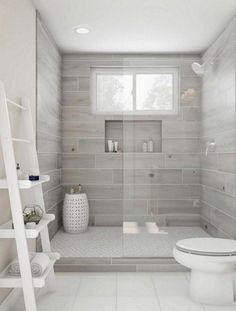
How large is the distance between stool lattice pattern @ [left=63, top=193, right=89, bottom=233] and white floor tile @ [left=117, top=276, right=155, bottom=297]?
1288 mm

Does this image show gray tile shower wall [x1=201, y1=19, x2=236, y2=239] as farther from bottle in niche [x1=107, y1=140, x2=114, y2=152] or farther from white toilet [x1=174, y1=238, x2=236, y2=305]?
bottle in niche [x1=107, y1=140, x2=114, y2=152]

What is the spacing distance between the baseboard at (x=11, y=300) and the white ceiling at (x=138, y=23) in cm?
247

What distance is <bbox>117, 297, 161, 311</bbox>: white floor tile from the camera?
2353mm

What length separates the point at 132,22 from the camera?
3.41m

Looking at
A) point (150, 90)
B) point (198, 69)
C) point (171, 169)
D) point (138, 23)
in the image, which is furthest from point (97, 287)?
point (138, 23)

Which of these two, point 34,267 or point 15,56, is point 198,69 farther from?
point 34,267

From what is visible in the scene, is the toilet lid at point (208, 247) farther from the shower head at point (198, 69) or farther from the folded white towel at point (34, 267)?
the shower head at point (198, 69)

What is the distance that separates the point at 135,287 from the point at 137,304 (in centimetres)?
32

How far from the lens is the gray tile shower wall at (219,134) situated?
325cm

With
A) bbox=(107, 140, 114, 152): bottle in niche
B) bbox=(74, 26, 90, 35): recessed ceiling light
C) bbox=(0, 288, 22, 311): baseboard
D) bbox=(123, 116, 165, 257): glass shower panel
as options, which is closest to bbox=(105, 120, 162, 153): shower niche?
bbox=(123, 116, 165, 257): glass shower panel

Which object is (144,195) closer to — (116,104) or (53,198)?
(53,198)

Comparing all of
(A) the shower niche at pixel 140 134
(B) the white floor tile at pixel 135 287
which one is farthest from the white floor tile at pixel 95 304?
(A) the shower niche at pixel 140 134

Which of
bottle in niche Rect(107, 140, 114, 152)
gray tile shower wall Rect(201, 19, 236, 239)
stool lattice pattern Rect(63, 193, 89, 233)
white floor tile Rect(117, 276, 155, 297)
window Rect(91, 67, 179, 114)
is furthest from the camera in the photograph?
bottle in niche Rect(107, 140, 114, 152)

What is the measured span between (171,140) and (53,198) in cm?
158
